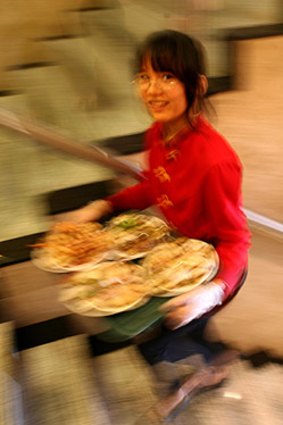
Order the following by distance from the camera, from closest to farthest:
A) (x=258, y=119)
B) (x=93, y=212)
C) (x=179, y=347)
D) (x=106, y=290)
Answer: (x=106, y=290)
(x=93, y=212)
(x=179, y=347)
(x=258, y=119)

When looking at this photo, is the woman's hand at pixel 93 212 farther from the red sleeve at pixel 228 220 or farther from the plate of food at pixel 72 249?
the red sleeve at pixel 228 220

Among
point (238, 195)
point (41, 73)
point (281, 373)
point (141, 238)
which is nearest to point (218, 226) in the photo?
point (238, 195)

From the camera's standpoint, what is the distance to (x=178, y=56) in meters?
1.15

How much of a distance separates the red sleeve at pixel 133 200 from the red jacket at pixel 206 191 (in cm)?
16

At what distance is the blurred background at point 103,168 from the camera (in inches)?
54.2

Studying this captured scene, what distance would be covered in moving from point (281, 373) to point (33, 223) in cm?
111

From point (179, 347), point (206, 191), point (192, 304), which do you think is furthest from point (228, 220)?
point (179, 347)

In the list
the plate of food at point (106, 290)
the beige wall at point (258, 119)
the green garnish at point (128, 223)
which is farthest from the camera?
the beige wall at point (258, 119)

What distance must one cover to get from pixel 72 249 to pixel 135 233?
0.17 meters

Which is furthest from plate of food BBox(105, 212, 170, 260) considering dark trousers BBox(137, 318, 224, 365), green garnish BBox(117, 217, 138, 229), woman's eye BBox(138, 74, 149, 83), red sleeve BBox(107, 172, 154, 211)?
woman's eye BBox(138, 74, 149, 83)

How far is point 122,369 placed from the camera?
1.45m

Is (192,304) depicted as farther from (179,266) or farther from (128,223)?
(128,223)

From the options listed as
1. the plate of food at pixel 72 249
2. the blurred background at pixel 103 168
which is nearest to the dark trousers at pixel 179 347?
the blurred background at pixel 103 168

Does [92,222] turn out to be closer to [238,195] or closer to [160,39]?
[238,195]
